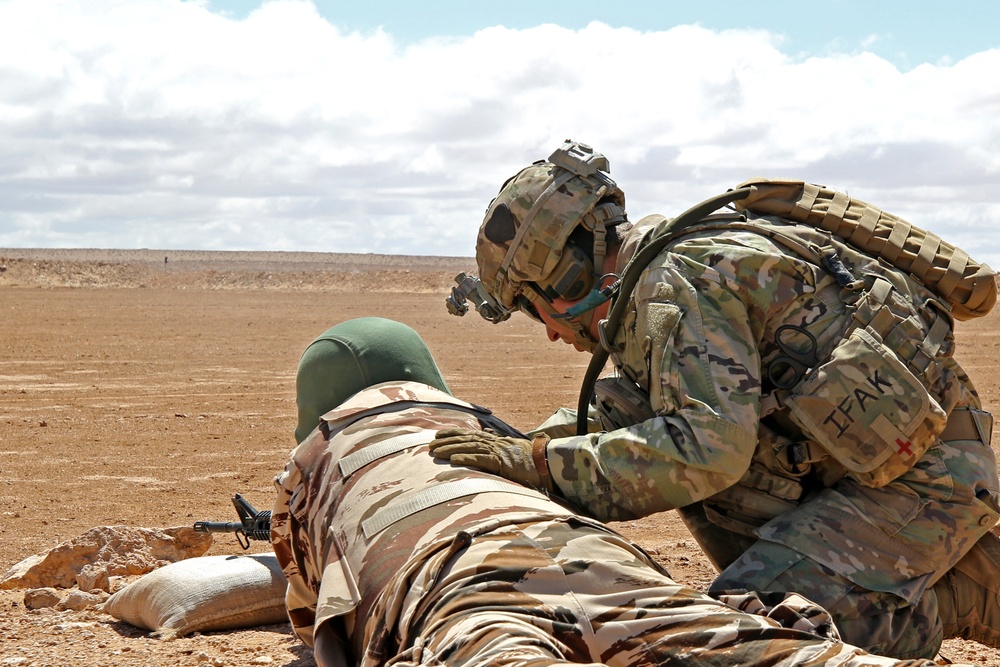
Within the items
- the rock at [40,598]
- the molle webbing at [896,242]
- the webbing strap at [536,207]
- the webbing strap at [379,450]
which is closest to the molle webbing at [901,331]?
the molle webbing at [896,242]

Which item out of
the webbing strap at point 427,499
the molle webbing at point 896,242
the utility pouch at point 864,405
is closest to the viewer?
the webbing strap at point 427,499

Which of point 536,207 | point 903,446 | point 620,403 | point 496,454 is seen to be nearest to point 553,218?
point 536,207

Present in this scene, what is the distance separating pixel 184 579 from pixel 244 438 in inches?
233

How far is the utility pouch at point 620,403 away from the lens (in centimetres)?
389

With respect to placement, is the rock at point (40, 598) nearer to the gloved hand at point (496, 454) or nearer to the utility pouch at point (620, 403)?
the gloved hand at point (496, 454)

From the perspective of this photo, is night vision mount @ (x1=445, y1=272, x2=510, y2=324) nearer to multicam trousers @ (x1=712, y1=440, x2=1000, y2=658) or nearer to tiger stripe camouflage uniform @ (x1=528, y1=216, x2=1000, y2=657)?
tiger stripe camouflage uniform @ (x1=528, y1=216, x2=1000, y2=657)

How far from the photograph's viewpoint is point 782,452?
370cm

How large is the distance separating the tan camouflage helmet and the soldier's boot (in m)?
1.61

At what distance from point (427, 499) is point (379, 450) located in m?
0.33

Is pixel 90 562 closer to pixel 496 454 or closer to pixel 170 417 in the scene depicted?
pixel 496 454

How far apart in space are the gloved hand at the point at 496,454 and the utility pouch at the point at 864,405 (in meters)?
0.79

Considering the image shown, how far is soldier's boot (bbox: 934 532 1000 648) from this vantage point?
155 inches

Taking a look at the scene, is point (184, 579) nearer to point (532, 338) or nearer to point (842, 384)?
point (842, 384)

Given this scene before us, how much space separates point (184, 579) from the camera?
514 cm
